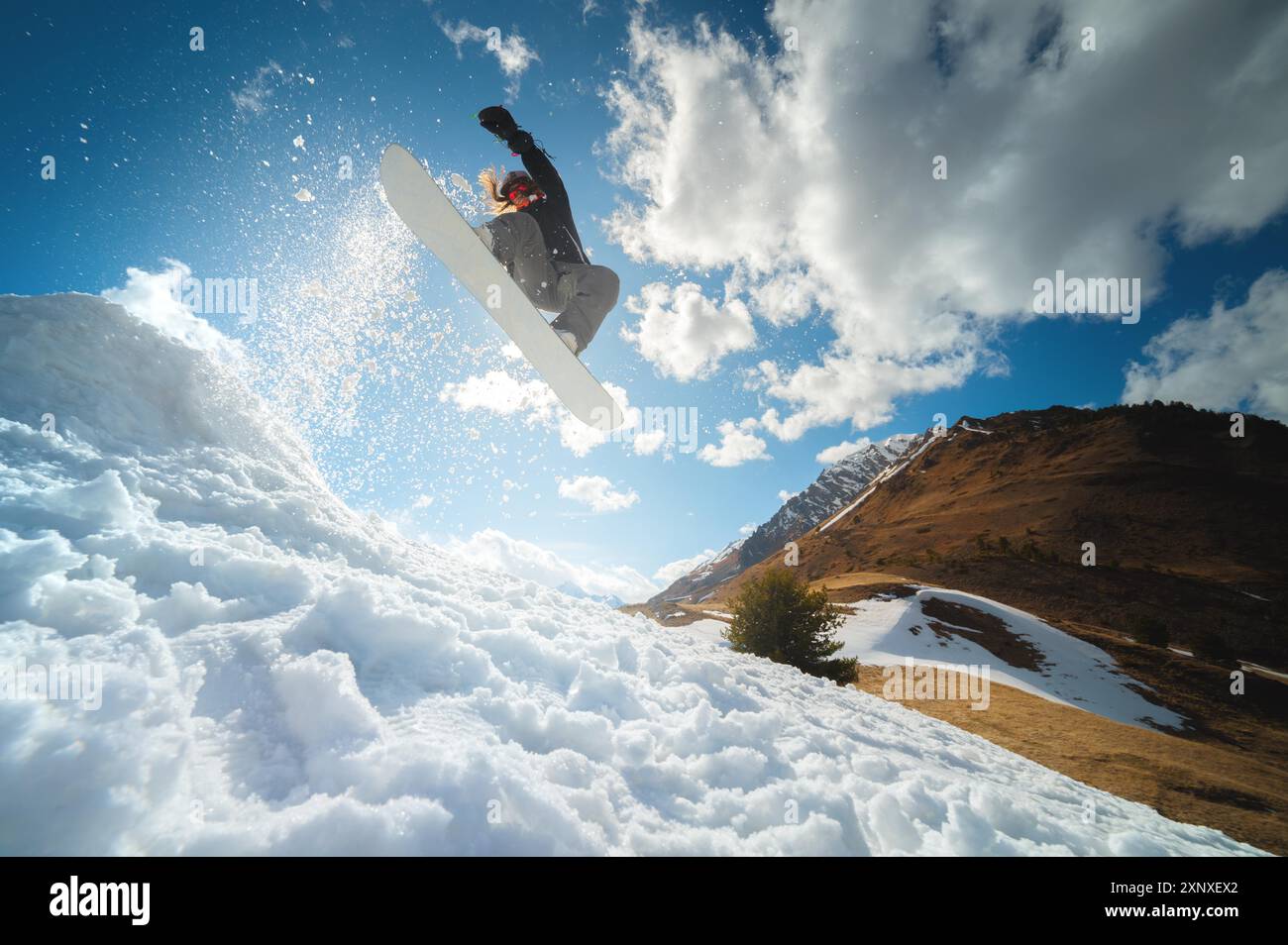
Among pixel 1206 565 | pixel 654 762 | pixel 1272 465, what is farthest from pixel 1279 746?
pixel 1272 465

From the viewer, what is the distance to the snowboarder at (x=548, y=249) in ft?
22.5

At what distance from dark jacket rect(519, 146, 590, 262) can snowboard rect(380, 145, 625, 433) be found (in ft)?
2.90

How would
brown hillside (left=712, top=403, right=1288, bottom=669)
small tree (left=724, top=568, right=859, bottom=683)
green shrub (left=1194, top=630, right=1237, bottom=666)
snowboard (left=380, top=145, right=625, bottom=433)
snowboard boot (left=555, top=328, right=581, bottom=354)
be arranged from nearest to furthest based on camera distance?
snowboard (left=380, top=145, right=625, bottom=433)
snowboard boot (left=555, top=328, right=581, bottom=354)
small tree (left=724, top=568, right=859, bottom=683)
green shrub (left=1194, top=630, right=1237, bottom=666)
brown hillside (left=712, top=403, right=1288, bottom=669)

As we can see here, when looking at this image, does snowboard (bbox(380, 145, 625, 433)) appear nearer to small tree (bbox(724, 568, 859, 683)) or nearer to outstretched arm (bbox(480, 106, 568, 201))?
outstretched arm (bbox(480, 106, 568, 201))

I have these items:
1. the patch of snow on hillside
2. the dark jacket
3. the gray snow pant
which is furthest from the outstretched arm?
the patch of snow on hillside

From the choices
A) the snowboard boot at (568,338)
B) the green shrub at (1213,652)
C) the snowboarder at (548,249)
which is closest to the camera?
the snowboarder at (548,249)

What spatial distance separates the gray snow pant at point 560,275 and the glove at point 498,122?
96 centimetres

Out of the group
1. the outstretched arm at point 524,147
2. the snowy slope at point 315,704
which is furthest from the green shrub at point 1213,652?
the outstretched arm at point 524,147

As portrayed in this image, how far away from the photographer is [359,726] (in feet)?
7.37

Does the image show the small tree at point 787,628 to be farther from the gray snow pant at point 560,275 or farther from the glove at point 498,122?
the glove at point 498,122

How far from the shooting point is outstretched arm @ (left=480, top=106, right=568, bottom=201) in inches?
250
